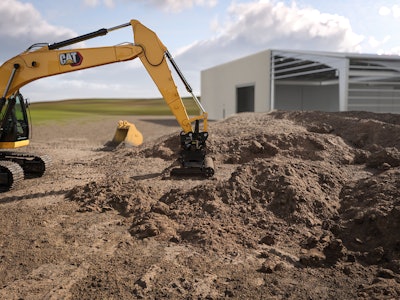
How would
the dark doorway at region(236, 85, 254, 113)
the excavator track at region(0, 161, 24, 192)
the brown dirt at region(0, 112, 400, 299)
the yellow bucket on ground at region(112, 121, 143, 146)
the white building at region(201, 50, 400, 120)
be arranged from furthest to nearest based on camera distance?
the dark doorway at region(236, 85, 254, 113), the white building at region(201, 50, 400, 120), the yellow bucket on ground at region(112, 121, 143, 146), the excavator track at region(0, 161, 24, 192), the brown dirt at region(0, 112, 400, 299)

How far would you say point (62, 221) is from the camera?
23.0 feet

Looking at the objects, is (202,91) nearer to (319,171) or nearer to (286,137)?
(286,137)

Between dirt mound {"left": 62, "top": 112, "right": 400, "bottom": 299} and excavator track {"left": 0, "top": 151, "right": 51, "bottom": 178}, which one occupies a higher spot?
excavator track {"left": 0, "top": 151, "right": 51, "bottom": 178}

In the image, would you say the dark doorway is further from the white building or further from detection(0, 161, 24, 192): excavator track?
detection(0, 161, 24, 192): excavator track

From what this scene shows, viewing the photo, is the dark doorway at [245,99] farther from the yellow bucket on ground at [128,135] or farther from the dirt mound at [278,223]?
the dirt mound at [278,223]

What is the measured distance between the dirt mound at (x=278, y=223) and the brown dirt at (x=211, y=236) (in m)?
0.02

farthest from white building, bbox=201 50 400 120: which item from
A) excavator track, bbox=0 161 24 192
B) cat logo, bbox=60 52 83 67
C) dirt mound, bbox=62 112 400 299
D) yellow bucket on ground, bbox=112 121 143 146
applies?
excavator track, bbox=0 161 24 192

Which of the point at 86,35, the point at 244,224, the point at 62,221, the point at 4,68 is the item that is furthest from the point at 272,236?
the point at 4,68

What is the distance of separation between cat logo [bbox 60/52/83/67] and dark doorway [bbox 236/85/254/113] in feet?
73.8

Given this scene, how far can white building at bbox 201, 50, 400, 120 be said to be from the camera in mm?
20828

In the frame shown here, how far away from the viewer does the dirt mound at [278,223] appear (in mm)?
4859

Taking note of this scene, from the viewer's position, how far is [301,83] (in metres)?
29.7

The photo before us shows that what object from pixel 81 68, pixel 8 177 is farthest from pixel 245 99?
pixel 8 177

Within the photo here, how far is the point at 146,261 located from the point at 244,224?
201 centimetres
